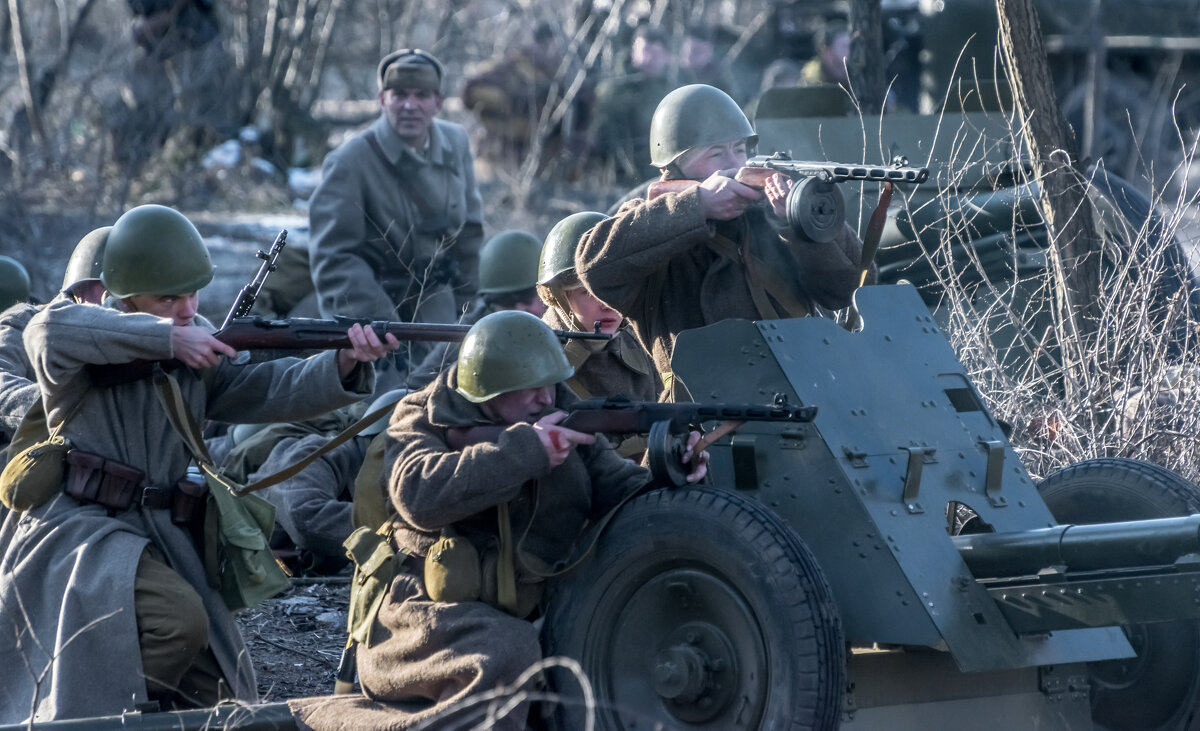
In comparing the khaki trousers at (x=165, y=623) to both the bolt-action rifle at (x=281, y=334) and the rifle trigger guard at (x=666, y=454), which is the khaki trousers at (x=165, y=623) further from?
the rifle trigger guard at (x=666, y=454)

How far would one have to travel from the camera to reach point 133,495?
16.3 feet

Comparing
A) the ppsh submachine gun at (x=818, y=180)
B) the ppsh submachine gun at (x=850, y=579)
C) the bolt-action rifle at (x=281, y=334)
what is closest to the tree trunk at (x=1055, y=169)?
the ppsh submachine gun at (x=850, y=579)

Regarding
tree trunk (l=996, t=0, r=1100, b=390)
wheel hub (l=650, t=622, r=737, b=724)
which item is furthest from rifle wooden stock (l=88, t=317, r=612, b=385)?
tree trunk (l=996, t=0, r=1100, b=390)

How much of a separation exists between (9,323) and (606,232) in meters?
2.20

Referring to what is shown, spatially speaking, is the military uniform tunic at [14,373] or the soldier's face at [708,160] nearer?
the soldier's face at [708,160]

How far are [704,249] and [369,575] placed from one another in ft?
4.74

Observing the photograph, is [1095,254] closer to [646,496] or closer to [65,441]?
[646,496]

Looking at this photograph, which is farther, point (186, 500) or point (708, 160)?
point (708, 160)

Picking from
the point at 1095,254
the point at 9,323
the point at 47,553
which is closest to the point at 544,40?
the point at 1095,254

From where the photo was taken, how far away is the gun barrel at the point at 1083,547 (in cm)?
427

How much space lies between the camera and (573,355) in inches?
221

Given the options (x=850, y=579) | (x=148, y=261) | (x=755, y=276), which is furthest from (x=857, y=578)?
(x=148, y=261)

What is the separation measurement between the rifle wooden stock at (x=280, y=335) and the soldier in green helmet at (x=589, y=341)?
666mm

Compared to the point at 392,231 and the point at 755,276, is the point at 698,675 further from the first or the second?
the point at 392,231
